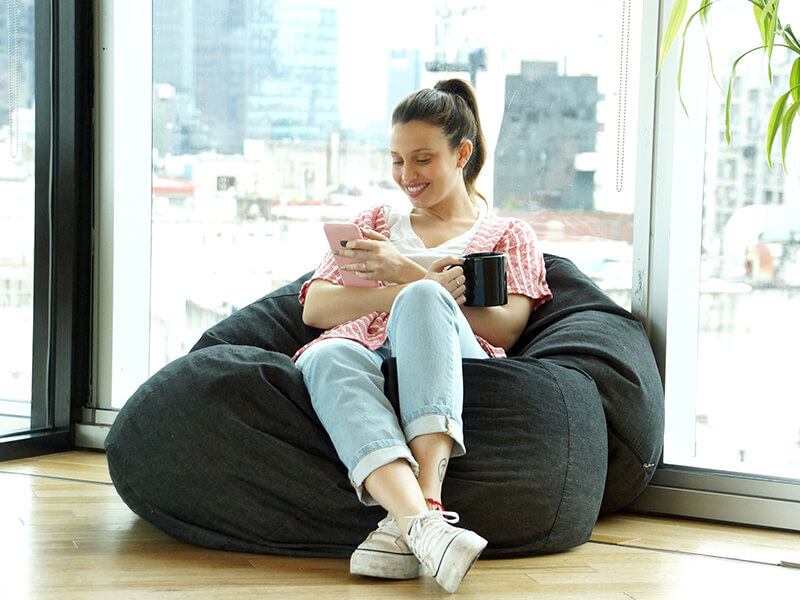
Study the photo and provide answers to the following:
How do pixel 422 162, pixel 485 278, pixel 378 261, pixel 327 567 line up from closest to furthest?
pixel 327 567, pixel 485 278, pixel 378 261, pixel 422 162

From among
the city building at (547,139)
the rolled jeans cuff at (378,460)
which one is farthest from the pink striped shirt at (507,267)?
the rolled jeans cuff at (378,460)

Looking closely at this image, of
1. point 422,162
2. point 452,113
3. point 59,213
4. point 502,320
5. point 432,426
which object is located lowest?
point 432,426

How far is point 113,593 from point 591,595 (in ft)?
2.62

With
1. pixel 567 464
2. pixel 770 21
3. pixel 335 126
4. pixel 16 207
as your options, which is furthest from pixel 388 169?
pixel 770 21

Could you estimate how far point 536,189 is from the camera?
2.66 m

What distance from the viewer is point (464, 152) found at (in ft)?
7.64

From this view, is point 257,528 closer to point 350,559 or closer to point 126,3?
point 350,559

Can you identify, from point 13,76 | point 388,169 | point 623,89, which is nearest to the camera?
point 623,89

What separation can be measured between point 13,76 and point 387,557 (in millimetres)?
1958

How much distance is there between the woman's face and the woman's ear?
0.13ft

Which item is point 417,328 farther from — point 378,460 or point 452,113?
point 452,113

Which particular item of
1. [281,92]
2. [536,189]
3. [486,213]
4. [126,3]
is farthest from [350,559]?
[126,3]

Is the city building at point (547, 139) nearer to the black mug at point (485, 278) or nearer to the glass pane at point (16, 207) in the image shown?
the black mug at point (485, 278)

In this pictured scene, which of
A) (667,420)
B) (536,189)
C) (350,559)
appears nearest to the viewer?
(350,559)
